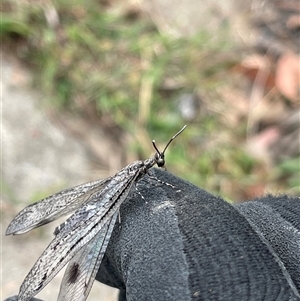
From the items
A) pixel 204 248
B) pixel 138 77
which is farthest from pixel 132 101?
pixel 204 248

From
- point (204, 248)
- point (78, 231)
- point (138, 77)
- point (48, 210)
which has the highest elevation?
point (138, 77)

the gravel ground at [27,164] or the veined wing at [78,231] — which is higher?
the gravel ground at [27,164]

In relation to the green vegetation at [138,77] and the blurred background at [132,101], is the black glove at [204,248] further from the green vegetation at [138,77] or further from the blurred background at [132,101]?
the green vegetation at [138,77]

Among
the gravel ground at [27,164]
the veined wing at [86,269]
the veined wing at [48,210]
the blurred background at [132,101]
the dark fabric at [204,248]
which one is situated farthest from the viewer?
the blurred background at [132,101]

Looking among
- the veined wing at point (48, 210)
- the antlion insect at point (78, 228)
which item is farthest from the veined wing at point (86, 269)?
the veined wing at point (48, 210)

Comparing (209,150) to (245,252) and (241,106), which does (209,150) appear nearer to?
(241,106)

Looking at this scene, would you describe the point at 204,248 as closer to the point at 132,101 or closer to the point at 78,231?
the point at 78,231

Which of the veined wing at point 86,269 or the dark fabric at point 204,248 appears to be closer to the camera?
the dark fabric at point 204,248
